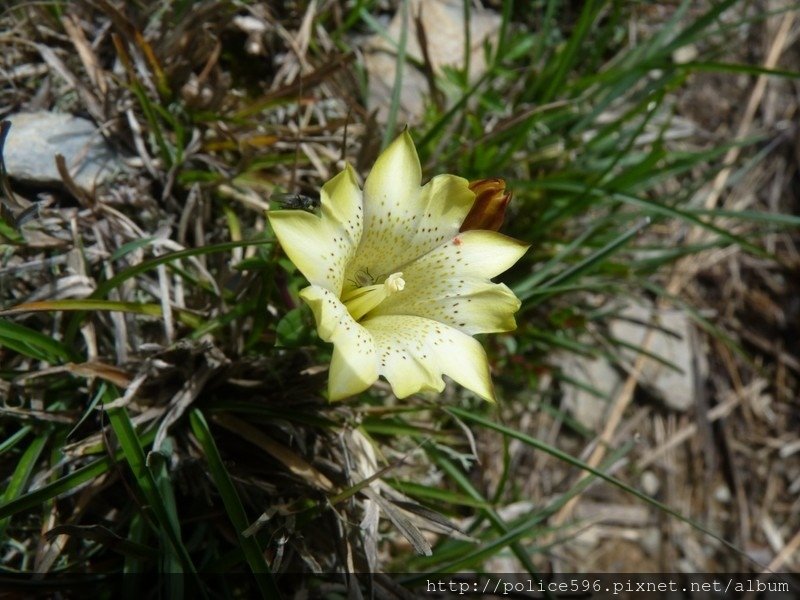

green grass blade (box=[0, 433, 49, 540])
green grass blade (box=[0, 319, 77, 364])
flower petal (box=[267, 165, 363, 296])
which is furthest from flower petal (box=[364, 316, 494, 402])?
green grass blade (box=[0, 433, 49, 540])

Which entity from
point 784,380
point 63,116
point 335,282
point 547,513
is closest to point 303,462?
point 335,282

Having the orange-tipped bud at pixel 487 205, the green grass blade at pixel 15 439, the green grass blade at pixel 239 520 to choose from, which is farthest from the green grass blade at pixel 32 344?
the orange-tipped bud at pixel 487 205

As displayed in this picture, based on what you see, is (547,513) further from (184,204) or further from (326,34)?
(326,34)

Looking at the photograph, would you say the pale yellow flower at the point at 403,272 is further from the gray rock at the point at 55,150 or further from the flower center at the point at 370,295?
the gray rock at the point at 55,150

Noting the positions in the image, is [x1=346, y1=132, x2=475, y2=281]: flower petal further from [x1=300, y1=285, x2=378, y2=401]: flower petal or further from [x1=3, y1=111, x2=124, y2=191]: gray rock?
[x1=3, y1=111, x2=124, y2=191]: gray rock

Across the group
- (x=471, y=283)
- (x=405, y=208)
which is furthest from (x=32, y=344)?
(x=471, y=283)

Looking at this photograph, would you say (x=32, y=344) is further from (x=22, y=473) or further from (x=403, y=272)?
(x=403, y=272)
